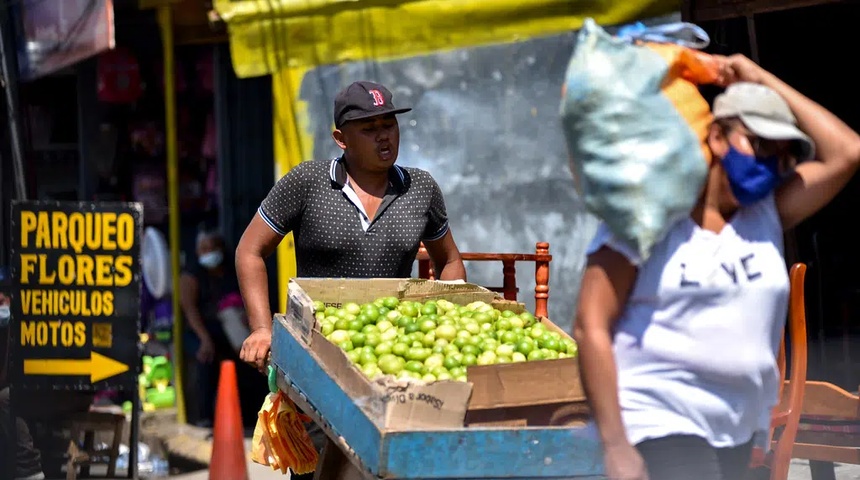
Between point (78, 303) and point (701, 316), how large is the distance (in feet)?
18.7

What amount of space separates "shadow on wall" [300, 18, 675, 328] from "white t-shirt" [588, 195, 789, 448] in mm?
5571

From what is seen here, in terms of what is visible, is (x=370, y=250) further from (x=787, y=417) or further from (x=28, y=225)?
(x=28, y=225)

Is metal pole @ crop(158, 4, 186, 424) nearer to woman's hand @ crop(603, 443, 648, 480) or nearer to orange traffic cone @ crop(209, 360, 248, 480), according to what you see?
orange traffic cone @ crop(209, 360, 248, 480)

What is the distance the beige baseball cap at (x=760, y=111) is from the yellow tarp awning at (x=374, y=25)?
5.41 meters

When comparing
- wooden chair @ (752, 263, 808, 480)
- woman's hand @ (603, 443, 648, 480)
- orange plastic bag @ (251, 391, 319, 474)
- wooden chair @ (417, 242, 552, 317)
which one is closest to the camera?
woman's hand @ (603, 443, 648, 480)

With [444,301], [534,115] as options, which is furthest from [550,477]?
[534,115]

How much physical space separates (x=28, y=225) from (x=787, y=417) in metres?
4.76

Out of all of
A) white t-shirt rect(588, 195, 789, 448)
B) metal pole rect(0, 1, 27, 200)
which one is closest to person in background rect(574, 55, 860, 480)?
white t-shirt rect(588, 195, 789, 448)

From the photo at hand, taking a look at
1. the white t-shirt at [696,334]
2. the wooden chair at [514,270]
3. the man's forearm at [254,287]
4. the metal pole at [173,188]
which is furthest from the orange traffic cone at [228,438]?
the white t-shirt at [696,334]

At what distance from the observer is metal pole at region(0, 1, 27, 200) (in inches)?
355

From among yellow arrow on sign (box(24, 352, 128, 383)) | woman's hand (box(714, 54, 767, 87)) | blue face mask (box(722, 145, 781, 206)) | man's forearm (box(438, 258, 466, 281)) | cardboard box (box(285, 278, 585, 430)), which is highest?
woman's hand (box(714, 54, 767, 87))

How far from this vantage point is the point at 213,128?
11.9 metres

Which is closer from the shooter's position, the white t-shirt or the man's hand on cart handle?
the white t-shirt

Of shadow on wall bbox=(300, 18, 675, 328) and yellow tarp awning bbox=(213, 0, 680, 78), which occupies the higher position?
yellow tarp awning bbox=(213, 0, 680, 78)
